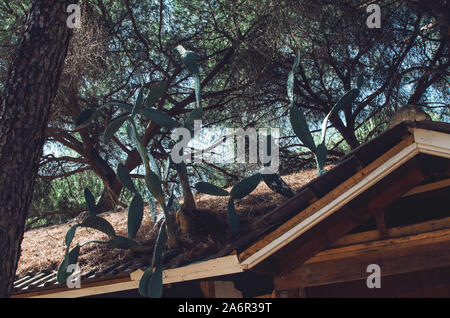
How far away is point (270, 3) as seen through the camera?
7711 millimetres

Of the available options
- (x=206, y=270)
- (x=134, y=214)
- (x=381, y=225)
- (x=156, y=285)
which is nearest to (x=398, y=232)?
(x=381, y=225)

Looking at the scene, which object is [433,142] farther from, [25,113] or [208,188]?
[25,113]

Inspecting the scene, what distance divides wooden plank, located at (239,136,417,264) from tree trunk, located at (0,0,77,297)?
203 cm

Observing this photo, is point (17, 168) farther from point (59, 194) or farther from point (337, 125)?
point (59, 194)

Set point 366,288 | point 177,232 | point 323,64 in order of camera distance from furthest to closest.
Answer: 1. point 323,64
2. point 177,232
3. point 366,288

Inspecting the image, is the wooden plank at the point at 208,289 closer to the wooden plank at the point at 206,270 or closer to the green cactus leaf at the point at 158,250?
the wooden plank at the point at 206,270

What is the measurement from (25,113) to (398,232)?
360 cm

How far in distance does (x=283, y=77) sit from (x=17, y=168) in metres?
4.85

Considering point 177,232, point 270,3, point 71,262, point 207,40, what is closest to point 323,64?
point 270,3

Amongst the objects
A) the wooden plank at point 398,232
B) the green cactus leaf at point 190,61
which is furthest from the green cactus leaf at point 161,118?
the wooden plank at point 398,232

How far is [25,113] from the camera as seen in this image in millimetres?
4504

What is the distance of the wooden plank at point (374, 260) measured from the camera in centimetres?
450

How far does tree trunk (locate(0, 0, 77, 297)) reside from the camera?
430 centimetres

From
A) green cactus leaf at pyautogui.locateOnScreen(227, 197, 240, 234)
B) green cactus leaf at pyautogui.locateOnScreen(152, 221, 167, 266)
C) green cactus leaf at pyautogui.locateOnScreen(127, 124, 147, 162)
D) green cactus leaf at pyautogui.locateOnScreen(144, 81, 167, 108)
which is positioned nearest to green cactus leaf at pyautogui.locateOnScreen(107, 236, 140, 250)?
green cactus leaf at pyautogui.locateOnScreen(152, 221, 167, 266)
